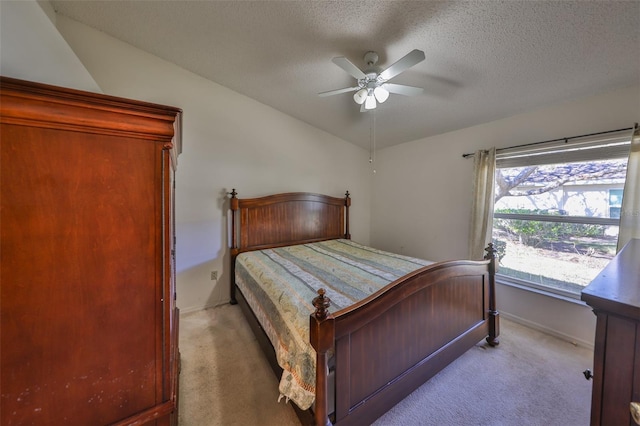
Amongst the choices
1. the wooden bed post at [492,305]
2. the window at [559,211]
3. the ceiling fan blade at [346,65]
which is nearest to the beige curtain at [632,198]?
the window at [559,211]

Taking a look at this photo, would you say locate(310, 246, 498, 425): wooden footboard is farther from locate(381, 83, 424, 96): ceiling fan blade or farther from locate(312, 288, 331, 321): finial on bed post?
locate(381, 83, 424, 96): ceiling fan blade

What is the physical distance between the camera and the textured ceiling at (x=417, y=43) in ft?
4.98

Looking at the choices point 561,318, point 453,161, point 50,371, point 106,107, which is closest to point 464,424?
point 561,318

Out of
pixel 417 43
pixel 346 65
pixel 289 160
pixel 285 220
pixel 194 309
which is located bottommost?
pixel 194 309

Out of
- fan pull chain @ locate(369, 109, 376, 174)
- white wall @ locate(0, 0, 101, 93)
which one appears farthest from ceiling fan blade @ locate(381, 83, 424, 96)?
white wall @ locate(0, 0, 101, 93)

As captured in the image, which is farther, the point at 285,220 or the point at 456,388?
the point at 285,220

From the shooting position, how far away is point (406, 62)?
61.4 inches

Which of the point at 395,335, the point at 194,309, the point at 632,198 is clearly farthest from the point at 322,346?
the point at 632,198

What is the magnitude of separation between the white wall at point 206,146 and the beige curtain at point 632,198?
126 inches

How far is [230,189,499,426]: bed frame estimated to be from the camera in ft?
3.84

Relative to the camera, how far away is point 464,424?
4.66ft

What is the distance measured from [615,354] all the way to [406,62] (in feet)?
5.46

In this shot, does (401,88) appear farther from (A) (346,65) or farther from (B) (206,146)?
(B) (206,146)

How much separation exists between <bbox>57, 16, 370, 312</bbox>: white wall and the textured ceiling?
6.8 inches
